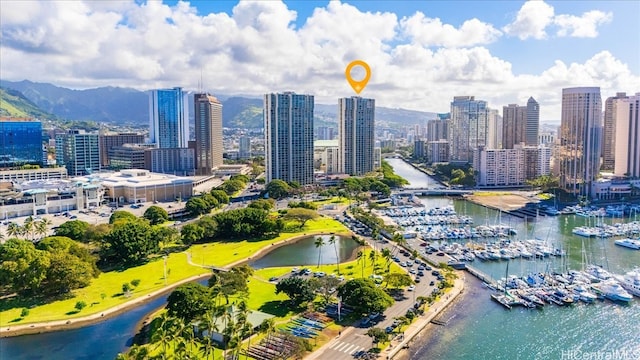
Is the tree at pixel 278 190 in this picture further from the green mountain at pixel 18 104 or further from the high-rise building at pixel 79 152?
the green mountain at pixel 18 104

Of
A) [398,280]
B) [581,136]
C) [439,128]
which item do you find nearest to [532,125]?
[581,136]

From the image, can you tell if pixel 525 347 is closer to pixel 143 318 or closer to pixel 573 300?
pixel 573 300

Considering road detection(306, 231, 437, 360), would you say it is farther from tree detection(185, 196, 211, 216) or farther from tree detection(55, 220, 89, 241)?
tree detection(185, 196, 211, 216)

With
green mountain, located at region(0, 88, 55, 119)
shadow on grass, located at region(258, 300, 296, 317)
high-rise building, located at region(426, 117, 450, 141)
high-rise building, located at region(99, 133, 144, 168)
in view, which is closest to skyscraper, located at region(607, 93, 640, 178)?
high-rise building, located at region(426, 117, 450, 141)

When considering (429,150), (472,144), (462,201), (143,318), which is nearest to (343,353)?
(143,318)

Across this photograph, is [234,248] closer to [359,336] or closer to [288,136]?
[359,336]
